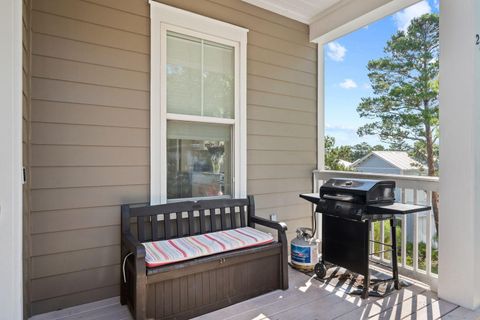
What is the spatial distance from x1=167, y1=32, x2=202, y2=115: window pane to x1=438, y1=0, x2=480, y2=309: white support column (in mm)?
2157

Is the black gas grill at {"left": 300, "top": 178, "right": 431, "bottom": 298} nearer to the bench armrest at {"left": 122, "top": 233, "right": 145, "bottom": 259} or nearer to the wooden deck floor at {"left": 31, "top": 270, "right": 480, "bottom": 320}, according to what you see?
the wooden deck floor at {"left": 31, "top": 270, "right": 480, "bottom": 320}

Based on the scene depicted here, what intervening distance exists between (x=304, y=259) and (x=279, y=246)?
1.82 ft

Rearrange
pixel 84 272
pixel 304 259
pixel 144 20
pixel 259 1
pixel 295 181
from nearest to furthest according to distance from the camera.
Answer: pixel 84 272 < pixel 144 20 < pixel 304 259 < pixel 259 1 < pixel 295 181

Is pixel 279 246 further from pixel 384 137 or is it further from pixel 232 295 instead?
pixel 384 137

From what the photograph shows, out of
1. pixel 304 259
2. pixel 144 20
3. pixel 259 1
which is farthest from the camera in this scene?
pixel 259 1

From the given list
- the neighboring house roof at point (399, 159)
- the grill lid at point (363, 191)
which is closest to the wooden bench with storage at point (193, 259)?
the grill lid at point (363, 191)

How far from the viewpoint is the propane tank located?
9.82ft

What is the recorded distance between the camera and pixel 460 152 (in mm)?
2268

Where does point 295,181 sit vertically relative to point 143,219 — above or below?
above

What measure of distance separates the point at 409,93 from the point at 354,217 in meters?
2.11

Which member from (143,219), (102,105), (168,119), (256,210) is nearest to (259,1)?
(168,119)

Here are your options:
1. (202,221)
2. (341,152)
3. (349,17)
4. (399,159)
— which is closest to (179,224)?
(202,221)

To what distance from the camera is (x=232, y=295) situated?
7.72 feet
